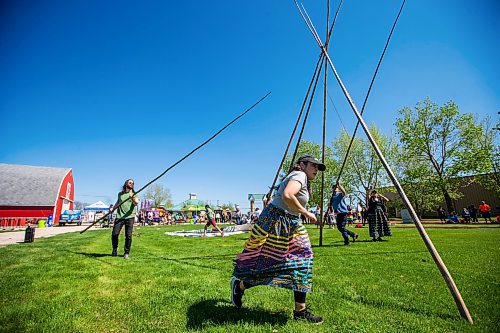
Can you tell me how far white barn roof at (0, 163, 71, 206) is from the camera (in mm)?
36625

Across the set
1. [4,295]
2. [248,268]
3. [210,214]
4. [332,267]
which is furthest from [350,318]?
[210,214]

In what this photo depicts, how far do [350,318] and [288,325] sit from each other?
79cm

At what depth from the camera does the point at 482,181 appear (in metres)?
31.2

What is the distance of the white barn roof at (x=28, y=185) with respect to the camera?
120 ft

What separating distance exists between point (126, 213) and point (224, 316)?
5447mm

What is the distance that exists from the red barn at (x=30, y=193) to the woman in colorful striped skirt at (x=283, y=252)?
42058 mm

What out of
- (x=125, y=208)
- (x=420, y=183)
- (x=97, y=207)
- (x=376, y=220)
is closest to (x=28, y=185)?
(x=97, y=207)

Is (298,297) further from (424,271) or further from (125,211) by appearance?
(125,211)

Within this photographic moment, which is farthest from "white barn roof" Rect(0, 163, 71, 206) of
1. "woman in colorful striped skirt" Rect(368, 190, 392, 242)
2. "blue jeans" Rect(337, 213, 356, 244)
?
"woman in colorful striped skirt" Rect(368, 190, 392, 242)

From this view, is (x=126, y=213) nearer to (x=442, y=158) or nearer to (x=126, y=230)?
(x=126, y=230)

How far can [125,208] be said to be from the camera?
7508mm

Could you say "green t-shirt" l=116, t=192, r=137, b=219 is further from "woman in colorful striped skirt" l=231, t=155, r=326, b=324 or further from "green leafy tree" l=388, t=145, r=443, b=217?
"green leafy tree" l=388, t=145, r=443, b=217

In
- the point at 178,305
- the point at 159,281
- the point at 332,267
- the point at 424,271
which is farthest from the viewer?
the point at 332,267

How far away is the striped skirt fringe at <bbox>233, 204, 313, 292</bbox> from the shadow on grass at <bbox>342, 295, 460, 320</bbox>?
1.12 metres
